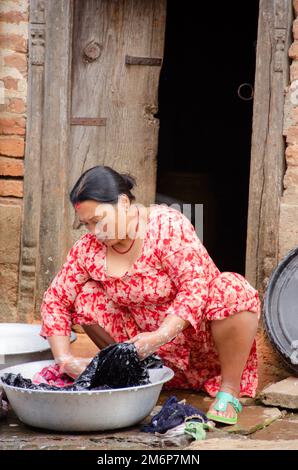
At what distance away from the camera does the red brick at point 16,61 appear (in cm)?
526

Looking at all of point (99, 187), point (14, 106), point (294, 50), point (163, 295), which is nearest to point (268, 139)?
point (294, 50)

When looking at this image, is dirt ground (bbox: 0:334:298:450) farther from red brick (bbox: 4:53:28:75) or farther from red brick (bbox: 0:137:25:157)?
red brick (bbox: 4:53:28:75)

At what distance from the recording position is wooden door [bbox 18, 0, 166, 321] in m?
5.25

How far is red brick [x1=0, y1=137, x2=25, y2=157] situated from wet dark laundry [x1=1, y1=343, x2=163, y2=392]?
2090 mm

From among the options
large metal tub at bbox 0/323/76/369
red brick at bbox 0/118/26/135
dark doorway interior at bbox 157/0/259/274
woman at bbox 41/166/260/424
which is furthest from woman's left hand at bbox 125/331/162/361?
dark doorway interior at bbox 157/0/259/274

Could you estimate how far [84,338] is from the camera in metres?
5.30

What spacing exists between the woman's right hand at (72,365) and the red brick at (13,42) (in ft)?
7.38

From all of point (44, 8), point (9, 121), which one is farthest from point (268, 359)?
point (44, 8)

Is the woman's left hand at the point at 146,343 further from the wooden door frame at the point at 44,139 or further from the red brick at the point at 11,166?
the red brick at the point at 11,166

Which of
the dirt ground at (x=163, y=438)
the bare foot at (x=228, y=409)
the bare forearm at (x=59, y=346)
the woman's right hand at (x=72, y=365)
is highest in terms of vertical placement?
the bare forearm at (x=59, y=346)

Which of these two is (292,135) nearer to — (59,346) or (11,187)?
(11,187)

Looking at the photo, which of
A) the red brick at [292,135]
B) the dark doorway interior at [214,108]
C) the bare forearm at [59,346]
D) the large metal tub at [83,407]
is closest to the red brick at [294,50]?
the red brick at [292,135]

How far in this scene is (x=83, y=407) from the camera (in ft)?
10.8

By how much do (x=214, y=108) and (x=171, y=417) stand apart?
18.7 feet
